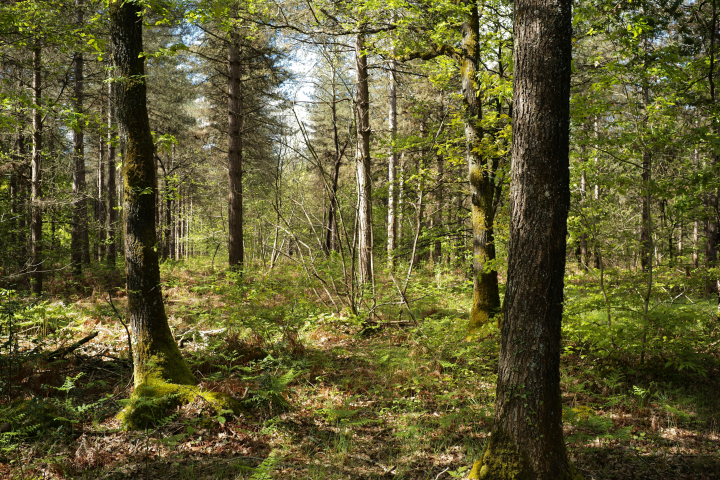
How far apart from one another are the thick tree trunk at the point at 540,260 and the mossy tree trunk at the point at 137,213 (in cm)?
399

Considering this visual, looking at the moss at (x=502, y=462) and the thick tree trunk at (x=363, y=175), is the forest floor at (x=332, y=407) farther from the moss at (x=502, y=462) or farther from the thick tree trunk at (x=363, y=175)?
the thick tree trunk at (x=363, y=175)

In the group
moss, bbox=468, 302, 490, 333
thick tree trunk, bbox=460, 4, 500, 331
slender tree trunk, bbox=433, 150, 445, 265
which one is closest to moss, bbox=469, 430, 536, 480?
slender tree trunk, bbox=433, 150, 445, 265

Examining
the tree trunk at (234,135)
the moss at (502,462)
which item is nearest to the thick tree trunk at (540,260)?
the moss at (502,462)

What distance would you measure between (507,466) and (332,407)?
94.9 inches

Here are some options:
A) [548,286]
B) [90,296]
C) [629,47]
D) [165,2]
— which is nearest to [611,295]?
[629,47]

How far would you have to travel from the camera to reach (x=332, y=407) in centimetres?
478

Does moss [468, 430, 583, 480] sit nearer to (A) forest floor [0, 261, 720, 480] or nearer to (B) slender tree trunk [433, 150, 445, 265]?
(A) forest floor [0, 261, 720, 480]

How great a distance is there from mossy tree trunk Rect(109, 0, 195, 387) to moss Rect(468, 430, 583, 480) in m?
3.71

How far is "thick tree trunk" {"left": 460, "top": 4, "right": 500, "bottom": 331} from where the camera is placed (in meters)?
7.46

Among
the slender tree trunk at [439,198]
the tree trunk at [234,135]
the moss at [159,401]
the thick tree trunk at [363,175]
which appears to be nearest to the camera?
the moss at [159,401]

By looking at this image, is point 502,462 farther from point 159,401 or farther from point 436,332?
point 436,332

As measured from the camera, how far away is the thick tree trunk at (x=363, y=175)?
28.8ft

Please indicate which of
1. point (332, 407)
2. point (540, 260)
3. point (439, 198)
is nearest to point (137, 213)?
point (332, 407)

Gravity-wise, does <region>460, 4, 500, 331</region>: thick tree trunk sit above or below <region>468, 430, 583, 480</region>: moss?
above
